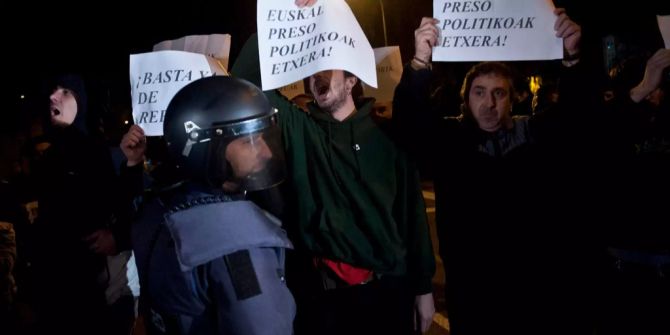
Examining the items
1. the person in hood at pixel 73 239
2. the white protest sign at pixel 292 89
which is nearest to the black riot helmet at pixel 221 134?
the person in hood at pixel 73 239

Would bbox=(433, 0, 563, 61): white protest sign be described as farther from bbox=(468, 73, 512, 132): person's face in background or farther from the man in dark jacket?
bbox=(468, 73, 512, 132): person's face in background

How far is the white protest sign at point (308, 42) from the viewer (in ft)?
9.45

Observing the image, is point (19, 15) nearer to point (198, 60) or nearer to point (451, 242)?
point (198, 60)

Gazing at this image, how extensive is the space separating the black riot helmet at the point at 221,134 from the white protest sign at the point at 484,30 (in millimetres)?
1181

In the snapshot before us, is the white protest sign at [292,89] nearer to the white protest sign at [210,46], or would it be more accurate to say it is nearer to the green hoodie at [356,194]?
the white protest sign at [210,46]

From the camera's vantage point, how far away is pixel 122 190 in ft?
12.2

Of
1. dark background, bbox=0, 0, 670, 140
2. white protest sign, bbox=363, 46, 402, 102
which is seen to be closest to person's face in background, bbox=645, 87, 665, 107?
white protest sign, bbox=363, 46, 402, 102

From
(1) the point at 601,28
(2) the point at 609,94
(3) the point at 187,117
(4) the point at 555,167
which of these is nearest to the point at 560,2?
(1) the point at 601,28

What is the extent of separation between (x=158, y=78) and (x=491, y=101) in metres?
2.32

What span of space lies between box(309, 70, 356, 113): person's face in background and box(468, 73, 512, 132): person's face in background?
854 millimetres

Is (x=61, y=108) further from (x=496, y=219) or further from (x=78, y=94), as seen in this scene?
(x=496, y=219)

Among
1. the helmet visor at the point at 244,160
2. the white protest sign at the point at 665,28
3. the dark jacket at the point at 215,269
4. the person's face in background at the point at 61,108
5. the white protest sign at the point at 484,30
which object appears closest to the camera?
the dark jacket at the point at 215,269

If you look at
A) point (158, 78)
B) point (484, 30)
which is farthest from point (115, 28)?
point (484, 30)

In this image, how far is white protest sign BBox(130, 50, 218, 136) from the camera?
360cm
